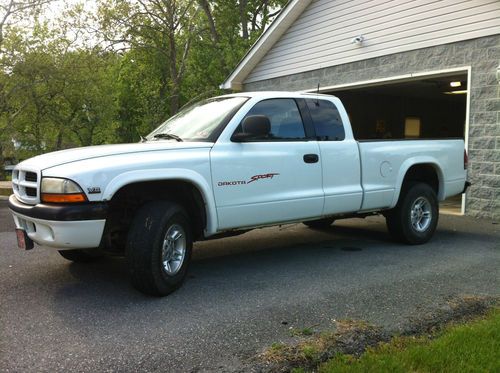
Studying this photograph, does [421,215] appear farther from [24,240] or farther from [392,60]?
[24,240]

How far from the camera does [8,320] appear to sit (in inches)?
157

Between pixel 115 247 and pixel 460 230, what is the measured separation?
19.8 ft

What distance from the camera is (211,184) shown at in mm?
4840

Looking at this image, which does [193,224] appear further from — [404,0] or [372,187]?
[404,0]

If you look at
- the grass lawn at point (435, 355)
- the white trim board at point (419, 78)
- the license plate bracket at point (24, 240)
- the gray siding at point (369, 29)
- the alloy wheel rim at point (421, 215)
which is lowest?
the grass lawn at point (435, 355)

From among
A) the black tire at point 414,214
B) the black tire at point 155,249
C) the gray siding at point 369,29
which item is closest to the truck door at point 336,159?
the black tire at point 414,214

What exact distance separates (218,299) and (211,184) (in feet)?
3.58

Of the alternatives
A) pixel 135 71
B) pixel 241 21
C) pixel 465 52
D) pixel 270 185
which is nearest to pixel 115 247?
pixel 270 185

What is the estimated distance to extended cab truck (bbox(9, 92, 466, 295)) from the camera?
13.7 ft

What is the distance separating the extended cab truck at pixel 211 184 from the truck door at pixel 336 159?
0.02 metres

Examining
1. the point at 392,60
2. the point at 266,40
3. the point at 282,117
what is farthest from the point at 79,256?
the point at 266,40

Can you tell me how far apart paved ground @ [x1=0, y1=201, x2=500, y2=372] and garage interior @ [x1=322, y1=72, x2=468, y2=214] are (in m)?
9.70

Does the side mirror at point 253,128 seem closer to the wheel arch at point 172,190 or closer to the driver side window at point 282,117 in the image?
the driver side window at point 282,117

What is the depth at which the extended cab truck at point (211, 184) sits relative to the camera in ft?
13.7
